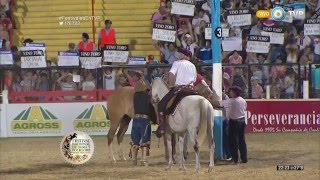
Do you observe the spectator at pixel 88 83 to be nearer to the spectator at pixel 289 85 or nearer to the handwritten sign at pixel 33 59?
the handwritten sign at pixel 33 59

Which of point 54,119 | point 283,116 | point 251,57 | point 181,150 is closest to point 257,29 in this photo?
point 251,57

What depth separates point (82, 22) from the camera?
28.2m

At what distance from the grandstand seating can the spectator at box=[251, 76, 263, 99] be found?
4.03 metres

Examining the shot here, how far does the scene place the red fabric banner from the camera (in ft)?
81.2

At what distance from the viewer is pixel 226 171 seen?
16.4 meters

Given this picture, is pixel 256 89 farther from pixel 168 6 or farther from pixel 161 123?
pixel 161 123

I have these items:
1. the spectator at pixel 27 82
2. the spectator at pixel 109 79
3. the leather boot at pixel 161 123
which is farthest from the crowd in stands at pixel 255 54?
the leather boot at pixel 161 123

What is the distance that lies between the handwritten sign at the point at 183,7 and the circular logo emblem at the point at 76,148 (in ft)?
30.9

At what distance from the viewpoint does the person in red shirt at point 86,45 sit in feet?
86.3

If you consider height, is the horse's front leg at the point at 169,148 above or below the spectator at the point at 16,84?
below

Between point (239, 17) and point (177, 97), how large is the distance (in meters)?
9.83

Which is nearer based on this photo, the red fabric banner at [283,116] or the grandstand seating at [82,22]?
the red fabric banner at [283,116]

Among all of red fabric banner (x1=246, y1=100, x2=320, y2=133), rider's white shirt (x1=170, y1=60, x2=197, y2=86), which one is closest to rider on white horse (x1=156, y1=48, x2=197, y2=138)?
rider's white shirt (x1=170, y1=60, x2=197, y2=86)

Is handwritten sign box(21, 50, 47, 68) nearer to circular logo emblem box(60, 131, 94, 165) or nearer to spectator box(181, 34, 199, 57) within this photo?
spectator box(181, 34, 199, 57)
